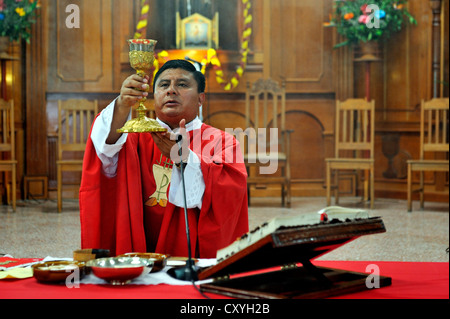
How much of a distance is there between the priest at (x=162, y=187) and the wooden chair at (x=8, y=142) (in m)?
4.07

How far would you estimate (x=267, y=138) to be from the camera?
7188mm

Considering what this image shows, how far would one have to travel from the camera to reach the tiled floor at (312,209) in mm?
4141

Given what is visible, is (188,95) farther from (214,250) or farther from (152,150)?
(214,250)

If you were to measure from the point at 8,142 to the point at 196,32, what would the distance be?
8.51ft

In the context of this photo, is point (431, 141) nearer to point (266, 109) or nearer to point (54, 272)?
point (266, 109)

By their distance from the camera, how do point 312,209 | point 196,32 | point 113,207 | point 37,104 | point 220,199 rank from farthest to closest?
point 196,32 → point 37,104 → point 312,209 → point 113,207 → point 220,199

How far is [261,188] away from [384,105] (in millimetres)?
1858

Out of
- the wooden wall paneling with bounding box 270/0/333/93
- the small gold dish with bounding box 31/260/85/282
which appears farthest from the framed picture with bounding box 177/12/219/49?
the small gold dish with bounding box 31/260/85/282

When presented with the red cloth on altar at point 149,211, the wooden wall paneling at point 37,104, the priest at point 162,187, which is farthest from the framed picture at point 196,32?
the red cloth on altar at point 149,211

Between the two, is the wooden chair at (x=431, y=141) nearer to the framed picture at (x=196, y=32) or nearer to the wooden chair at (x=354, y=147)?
the wooden chair at (x=354, y=147)

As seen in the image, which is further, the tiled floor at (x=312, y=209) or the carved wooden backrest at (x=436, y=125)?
the carved wooden backrest at (x=436, y=125)

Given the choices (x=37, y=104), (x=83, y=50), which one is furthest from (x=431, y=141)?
(x=37, y=104)

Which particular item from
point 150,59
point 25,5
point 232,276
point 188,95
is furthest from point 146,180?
point 25,5
